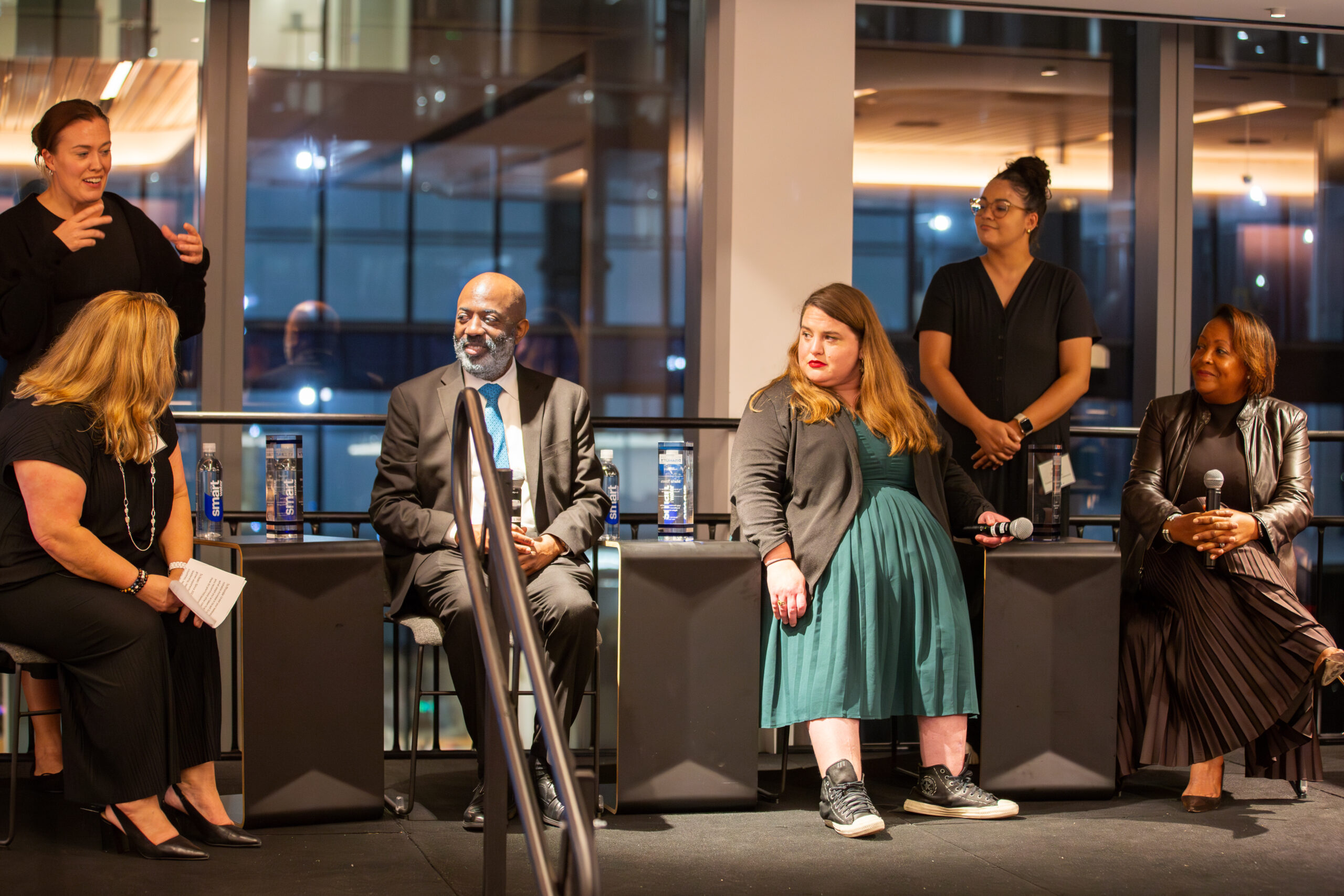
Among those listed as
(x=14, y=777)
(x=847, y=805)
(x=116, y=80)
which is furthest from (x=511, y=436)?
(x=116, y=80)

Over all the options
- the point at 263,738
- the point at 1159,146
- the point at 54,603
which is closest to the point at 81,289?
the point at 54,603

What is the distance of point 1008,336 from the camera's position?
12.6 ft

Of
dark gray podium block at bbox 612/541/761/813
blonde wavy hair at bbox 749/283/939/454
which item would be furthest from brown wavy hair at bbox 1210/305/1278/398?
dark gray podium block at bbox 612/541/761/813

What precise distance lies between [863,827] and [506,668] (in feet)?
4.56

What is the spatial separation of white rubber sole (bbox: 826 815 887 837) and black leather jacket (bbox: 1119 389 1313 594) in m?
1.18

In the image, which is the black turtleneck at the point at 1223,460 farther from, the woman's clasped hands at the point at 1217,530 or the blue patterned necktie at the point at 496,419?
the blue patterned necktie at the point at 496,419

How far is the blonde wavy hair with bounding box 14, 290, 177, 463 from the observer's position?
9.26 feet

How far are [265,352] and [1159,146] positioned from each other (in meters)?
3.97

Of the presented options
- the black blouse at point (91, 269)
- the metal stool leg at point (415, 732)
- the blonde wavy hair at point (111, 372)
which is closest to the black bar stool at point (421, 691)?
the metal stool leg at point (415, 732)

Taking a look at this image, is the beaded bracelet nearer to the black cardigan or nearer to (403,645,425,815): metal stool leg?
the black cardigan

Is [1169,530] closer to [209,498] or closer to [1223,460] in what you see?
[1223,460]

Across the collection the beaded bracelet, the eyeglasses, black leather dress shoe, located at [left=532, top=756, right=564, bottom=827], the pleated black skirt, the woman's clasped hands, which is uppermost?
the eyeglasses

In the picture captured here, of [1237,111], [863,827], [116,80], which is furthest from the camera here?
[1237,111]

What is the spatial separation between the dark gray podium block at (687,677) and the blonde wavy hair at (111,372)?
1.23 m
